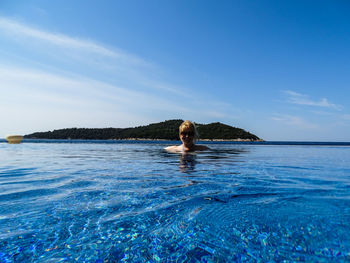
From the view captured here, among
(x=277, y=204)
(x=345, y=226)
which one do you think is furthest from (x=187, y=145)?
(x=345, y=226)

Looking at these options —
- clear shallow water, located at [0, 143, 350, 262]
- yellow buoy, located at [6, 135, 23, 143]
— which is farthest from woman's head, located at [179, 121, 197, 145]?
yellow buoy, located at [6, 135, 23, 143]

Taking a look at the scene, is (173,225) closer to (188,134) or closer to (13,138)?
(188,134)

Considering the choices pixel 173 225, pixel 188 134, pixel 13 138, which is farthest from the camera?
pixel 13 138

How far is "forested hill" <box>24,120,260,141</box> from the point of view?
374 feet

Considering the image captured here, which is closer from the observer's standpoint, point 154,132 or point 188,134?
point 188,134

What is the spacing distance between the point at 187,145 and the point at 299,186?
297 inches

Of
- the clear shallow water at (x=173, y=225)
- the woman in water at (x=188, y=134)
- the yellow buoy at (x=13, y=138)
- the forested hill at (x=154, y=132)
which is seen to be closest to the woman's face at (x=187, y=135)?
the woman in water at (x=188, y=134)

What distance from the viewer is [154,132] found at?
115 metres

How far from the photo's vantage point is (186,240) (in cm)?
198

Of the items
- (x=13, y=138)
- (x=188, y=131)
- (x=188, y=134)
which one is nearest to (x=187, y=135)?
(x=188, y=134)

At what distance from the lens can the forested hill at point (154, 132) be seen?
4490 inches

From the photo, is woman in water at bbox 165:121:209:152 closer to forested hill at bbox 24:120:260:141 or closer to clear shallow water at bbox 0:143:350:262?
clear shallow water at bbox 0:143:350:262

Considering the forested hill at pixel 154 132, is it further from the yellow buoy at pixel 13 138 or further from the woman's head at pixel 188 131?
the woman's head at pixel 188 131

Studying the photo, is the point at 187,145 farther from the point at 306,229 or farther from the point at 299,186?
the point at 306,229
